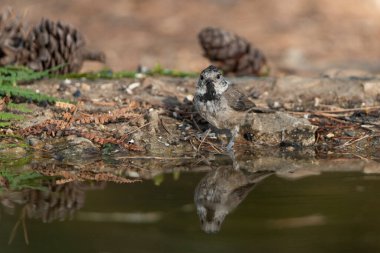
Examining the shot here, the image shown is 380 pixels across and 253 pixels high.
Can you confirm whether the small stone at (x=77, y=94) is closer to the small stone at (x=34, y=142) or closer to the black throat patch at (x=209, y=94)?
the small stone at (x=34, y=142)

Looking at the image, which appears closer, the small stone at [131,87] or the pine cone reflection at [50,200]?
the pine cone reflection at [50,200]

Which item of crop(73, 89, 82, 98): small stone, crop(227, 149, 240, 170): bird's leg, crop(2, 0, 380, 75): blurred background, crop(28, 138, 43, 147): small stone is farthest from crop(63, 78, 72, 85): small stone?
crop(2, 0, 380, 75): blurred background

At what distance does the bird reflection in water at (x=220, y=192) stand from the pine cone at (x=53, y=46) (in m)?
2.74

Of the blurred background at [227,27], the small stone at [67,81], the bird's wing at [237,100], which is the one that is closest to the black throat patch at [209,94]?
the bird's wing at [237,100]

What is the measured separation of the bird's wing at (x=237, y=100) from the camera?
18.6 ft

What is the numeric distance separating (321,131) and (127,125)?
4.91ft

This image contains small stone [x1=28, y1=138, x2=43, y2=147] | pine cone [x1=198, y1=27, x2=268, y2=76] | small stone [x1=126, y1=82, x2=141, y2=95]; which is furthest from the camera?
pine cone [x1=198, y1=27, x2=268, y2=76]

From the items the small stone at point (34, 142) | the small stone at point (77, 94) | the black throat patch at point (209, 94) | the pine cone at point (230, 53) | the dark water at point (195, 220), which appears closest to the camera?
the dark water at point (195, 220)

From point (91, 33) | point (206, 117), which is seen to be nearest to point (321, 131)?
point (206, 117)

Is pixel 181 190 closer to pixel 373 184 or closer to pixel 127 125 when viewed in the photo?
pixel 373 184

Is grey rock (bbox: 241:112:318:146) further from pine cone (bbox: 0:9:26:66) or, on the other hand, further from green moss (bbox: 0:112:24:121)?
pine cone (bbox: 0:9:26:66)

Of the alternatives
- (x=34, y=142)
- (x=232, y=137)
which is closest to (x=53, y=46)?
(x=34, y=142)

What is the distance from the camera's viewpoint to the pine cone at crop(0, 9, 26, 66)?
22.7ft

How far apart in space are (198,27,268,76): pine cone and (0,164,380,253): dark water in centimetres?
349
